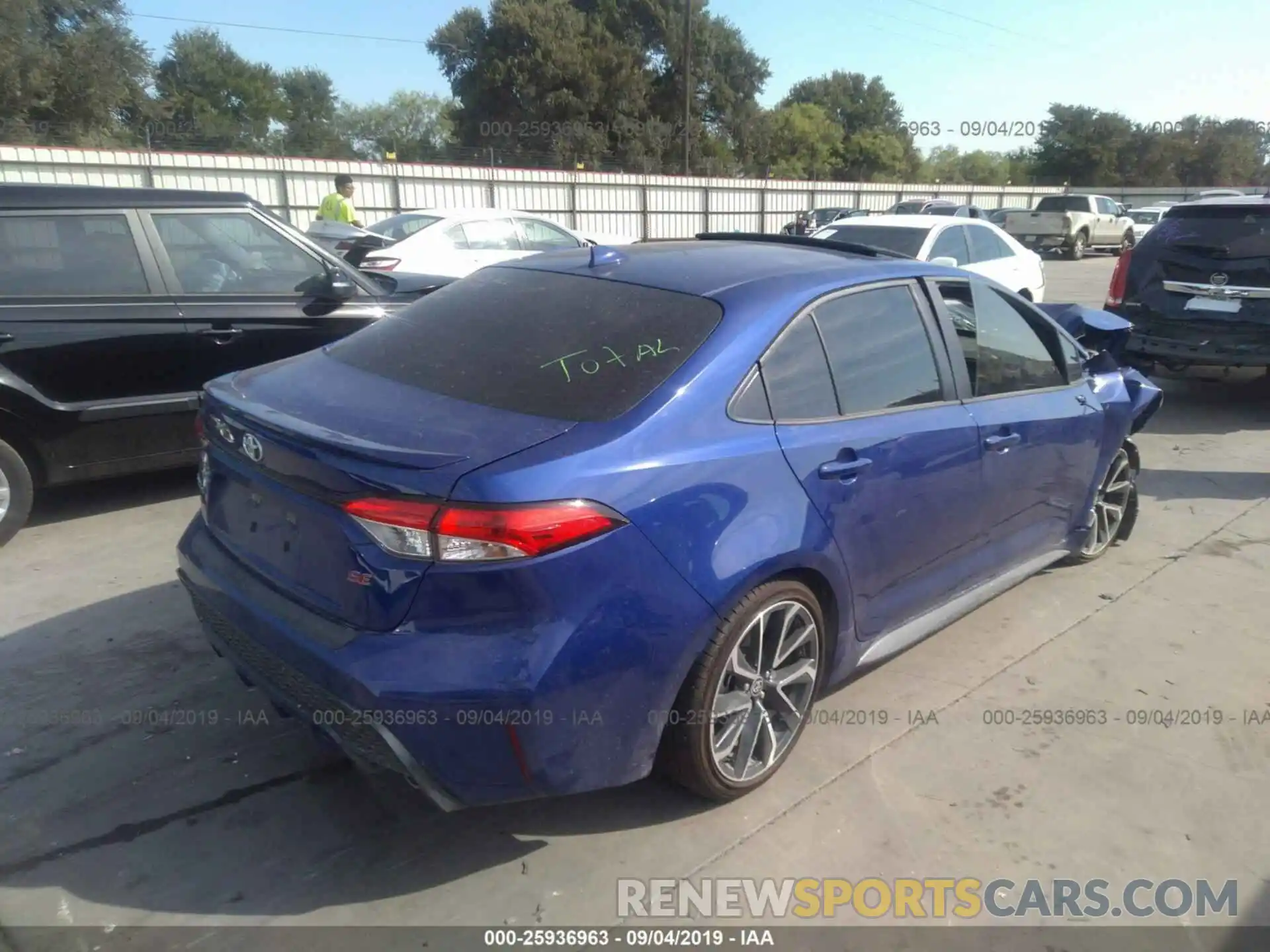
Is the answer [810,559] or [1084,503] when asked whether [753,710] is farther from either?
[1084,503]

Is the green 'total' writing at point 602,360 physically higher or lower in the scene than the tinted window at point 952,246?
lower

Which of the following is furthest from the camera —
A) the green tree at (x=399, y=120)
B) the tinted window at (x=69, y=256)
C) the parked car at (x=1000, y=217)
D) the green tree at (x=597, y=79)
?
the green tree at (x=399, y=120)

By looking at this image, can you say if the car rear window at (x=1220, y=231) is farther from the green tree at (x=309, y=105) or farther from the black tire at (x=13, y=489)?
the green tree at (x=309, y=105)

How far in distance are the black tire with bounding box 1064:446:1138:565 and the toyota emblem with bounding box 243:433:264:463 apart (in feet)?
12.1

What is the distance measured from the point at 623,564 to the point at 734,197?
26.5 m

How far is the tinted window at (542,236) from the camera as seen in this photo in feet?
42.6

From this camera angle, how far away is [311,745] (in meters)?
3.33

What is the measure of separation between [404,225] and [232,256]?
286 inches

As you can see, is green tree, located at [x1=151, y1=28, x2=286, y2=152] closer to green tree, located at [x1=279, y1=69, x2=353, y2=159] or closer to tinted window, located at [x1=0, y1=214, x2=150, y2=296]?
green tree, located at [x1=279, y1=69, x2=353, y2=159]

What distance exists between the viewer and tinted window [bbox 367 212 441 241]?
1227 centimetres

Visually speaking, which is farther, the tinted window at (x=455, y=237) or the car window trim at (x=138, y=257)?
the tinted window at (x=455, y=237)

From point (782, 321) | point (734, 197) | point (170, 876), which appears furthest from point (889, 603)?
point (734, 197)

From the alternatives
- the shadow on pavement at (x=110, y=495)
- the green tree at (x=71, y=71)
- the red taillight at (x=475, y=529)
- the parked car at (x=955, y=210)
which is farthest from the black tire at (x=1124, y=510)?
the green tree at (x=71, y=71)

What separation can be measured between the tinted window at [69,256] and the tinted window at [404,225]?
684 centimetres
